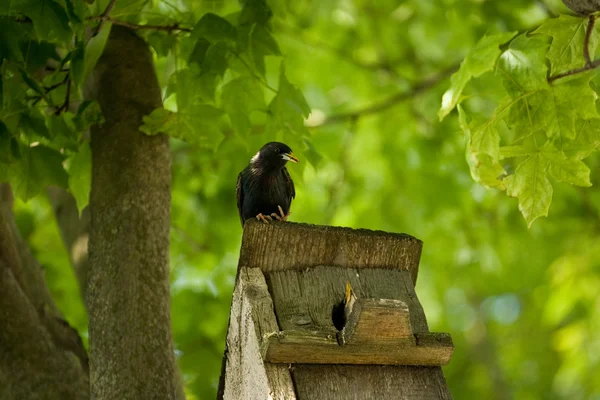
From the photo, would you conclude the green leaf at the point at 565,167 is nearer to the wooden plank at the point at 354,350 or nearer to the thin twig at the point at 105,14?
the wooden plank at the point at 354,350

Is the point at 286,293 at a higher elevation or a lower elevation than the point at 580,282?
lower

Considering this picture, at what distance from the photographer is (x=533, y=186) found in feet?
8.64

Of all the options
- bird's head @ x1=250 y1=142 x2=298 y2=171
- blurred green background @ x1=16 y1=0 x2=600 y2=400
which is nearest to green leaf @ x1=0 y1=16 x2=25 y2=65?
bird's head @ x1=250 y1=142 x2=298 y2=171

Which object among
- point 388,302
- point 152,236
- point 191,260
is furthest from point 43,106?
point 191,260

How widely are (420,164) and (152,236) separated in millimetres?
3715

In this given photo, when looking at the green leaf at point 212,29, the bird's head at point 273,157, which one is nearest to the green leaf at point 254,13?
the green leaf at point 212,29

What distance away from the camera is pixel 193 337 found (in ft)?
15.5

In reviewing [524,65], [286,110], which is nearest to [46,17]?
[286,110]

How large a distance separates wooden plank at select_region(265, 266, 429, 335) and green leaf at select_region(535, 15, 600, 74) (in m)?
0.82

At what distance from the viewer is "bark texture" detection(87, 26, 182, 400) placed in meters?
2.64

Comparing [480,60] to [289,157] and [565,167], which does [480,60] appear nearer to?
[565,167]

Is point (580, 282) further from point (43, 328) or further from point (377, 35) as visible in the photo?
point (43, 328)

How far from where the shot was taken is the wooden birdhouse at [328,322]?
230cm

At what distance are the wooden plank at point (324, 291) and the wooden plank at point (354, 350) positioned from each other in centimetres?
7
